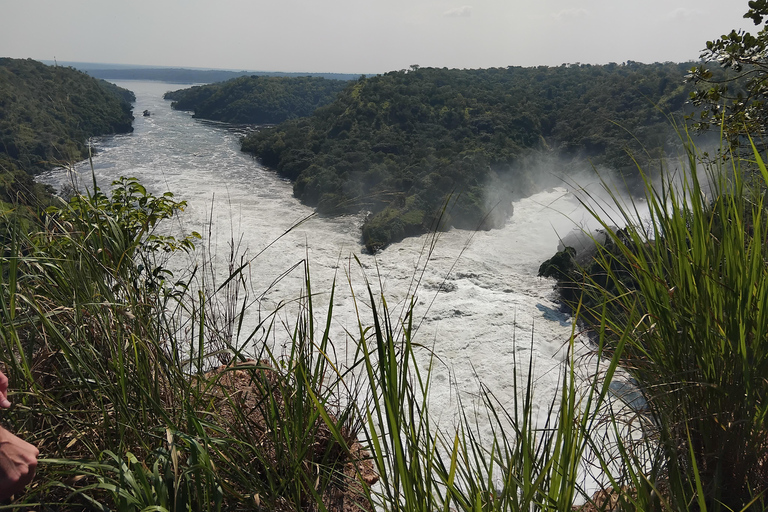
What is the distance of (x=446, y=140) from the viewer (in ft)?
76.0

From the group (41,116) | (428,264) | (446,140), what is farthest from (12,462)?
(446,140)

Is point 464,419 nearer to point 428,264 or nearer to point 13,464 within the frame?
point 13,464

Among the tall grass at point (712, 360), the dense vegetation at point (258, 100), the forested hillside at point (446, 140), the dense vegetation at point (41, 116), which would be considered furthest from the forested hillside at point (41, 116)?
the tall grass at point (712, 360)

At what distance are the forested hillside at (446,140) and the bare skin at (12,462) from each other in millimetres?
11931

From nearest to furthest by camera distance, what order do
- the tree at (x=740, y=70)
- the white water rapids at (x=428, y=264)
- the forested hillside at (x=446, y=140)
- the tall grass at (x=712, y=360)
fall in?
the tall grass at (x=712, y=360) < the tree at (x=740, y=70) < the white water rapids at (x=428, y=264) < the forested hillside at (x=446, y=140)

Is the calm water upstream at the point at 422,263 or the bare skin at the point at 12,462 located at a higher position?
the bare skin at the point at 12,462

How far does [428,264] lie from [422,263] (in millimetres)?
534

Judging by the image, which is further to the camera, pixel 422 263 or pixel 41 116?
pixel 41 116

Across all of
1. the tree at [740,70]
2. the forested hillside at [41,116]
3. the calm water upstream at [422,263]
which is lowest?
the calm water upstream at [422,263]

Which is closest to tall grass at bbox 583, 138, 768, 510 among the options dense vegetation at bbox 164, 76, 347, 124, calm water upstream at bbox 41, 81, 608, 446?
calm water upstream at bbox 41, 81, 608, 446

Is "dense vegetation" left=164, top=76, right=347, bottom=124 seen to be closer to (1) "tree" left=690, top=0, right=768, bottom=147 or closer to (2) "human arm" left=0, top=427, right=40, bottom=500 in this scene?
(1) "tree" left=690, top=0, right=768, bottom=147

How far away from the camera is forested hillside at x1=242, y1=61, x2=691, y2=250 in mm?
16094

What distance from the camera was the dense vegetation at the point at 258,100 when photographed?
37.1 meters

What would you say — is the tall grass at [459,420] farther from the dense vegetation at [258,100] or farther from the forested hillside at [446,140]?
the dense vegetation at [258,100]
